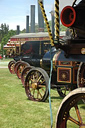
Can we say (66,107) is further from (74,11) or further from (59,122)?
(74,11)

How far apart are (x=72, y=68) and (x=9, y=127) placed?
7.11 feet

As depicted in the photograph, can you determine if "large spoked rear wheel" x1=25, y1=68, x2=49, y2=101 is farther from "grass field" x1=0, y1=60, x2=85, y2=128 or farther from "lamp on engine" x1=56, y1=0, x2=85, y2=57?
"lamp on engine" x1=56, y1=0, x2=85, y2=57

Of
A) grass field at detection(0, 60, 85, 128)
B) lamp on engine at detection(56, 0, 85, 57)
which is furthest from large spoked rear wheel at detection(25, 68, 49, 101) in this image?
lamp on engine at detection(56, 0, 85, 57)

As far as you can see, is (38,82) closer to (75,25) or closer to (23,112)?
(23,112)

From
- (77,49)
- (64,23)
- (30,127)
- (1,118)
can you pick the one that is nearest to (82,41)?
(77,49)

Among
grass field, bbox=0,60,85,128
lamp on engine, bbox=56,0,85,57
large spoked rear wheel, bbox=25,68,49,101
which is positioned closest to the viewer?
lamp on engine, bbox=56,0,85,57

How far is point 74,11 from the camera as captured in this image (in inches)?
83.0

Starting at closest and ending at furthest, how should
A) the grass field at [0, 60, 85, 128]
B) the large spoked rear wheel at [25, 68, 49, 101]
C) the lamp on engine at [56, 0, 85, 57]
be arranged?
the lamp on engine at [56, 0, 85, 57]
the grass field at [0, 60, 85, 128]
the large spoked rear wheel at [25, 68, 49, 101]

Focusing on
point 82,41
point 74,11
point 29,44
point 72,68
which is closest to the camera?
point 74,11

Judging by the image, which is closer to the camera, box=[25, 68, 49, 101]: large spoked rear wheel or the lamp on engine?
the lamp on engine

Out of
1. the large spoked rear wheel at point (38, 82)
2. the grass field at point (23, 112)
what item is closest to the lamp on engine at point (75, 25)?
the grass field at point (23, 112)

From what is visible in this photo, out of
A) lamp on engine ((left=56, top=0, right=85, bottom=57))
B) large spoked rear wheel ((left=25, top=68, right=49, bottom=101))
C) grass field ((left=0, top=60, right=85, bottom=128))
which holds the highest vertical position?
lamp on engine ((left=56, top=0, right=85, bottom=57))

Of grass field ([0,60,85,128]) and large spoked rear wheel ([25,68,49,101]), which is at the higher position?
large spoked rear wheel ([25,68,49,101])

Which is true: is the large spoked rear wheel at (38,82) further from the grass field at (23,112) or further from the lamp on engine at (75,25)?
the lamp on engine at (75,25)
